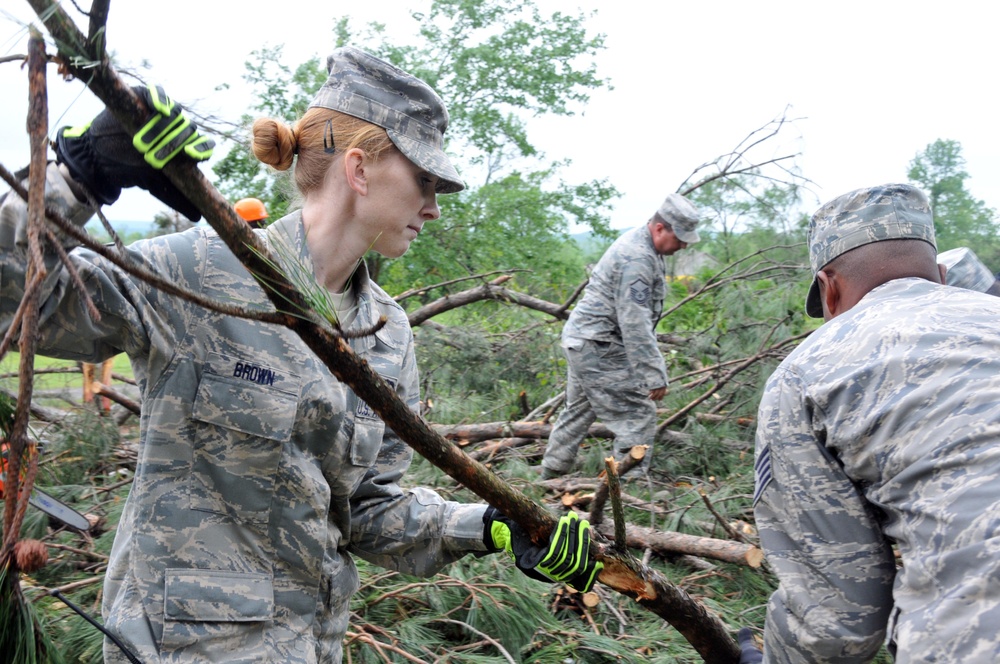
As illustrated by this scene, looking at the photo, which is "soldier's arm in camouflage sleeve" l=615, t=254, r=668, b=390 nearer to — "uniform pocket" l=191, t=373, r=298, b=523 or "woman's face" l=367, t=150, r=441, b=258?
"woman's face" l=367, t=150, r=441, b=258

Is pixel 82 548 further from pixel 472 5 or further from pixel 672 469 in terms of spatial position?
pixel 472 5

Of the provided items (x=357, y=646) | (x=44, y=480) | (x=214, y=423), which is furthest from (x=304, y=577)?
(x=44, y=480)

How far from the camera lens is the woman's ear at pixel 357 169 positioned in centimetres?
170

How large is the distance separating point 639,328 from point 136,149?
4.24 metres

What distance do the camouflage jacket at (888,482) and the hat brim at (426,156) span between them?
2.80 feet

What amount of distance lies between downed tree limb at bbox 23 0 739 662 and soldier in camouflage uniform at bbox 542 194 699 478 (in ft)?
10.0

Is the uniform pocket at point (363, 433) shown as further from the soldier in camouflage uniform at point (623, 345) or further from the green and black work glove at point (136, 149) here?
the soldier in camouflage uniform at point (623, 345)

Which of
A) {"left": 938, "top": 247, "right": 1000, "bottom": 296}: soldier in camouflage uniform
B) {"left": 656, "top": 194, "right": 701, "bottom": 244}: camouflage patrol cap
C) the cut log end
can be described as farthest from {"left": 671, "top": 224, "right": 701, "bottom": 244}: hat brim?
the cut log end

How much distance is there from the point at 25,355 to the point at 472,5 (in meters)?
9.63

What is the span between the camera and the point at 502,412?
5.87 meters

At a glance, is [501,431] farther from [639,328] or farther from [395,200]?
[395,200]

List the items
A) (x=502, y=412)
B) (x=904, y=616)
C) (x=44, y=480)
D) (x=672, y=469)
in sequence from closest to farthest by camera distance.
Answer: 1. (x=904, y=616)
2. (x=44, y=480)
3. (x=672, y=469)
4. (x=502, y=412)

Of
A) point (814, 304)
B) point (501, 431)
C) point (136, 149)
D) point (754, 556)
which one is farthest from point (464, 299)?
A: point (136, 149)

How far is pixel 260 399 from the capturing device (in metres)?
1.60
